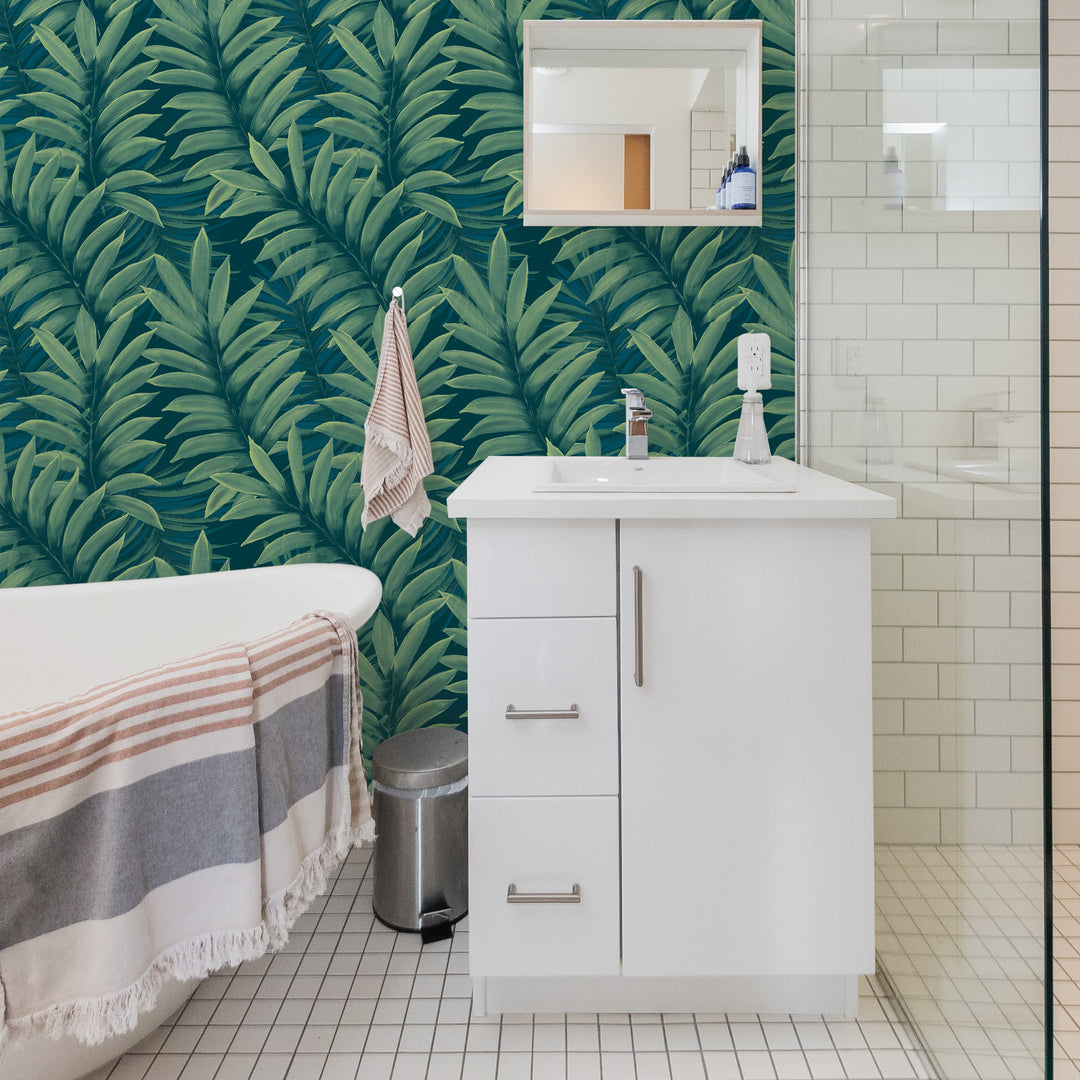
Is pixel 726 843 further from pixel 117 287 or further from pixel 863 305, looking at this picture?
pixel 117 287

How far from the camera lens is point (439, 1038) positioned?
1.48m

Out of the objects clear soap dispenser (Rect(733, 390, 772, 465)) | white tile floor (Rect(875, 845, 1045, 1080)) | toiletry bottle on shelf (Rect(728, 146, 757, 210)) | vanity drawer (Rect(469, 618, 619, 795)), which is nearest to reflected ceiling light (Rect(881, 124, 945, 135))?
toiletry bottle on shelf (Rect(728, 146, 757, 210))

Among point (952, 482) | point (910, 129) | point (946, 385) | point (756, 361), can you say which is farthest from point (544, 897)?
point (910, 129)

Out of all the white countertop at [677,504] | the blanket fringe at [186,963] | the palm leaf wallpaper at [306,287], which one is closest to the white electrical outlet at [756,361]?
the palm leaf wallpaper at [306,287]

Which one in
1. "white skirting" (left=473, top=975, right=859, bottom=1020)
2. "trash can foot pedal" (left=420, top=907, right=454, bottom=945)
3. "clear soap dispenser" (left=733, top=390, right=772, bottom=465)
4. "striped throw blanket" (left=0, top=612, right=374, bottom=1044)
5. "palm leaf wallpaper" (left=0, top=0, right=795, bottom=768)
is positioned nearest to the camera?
"striped throw blanket" (left=0, top=612, right=374, bottom=1044)

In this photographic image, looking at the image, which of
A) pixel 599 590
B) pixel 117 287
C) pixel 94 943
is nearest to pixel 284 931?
pixel 94 943

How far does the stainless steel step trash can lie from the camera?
178 centimetres

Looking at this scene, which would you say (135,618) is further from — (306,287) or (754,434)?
(754,434)

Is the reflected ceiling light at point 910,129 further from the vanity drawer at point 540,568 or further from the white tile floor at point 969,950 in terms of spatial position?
the white tile floor at point 969,950

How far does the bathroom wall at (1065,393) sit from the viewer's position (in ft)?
6.38

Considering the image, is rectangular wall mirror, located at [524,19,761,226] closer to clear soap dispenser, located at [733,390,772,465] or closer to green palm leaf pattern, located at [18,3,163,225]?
clear soap dispenser, located at [733,390,772,465]

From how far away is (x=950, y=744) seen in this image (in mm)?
1254

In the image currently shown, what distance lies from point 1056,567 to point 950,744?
40.7 inches

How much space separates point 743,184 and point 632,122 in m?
0.30
